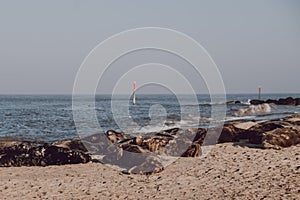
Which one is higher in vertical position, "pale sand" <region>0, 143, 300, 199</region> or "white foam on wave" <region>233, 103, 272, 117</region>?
"white foam on wave" <region>233, 103, 272, 117</region>

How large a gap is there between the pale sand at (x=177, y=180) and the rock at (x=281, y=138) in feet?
3.42

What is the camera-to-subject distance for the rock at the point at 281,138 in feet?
32.7

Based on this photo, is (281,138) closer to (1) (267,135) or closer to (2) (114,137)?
(1) (267,135)

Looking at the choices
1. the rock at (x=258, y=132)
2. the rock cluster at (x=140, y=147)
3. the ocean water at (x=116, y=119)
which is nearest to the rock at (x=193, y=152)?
the rock cluster at (x=140, y=147)

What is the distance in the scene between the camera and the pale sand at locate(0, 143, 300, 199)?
243 inches

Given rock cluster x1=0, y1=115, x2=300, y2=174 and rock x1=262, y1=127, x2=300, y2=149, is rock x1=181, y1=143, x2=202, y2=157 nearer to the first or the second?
rock cluster x1=0, y1=115, x2=300, y2=174

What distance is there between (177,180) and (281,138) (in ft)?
14.7

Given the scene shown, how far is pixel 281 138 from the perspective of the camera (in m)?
10.2

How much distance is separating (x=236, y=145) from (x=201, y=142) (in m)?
1.03

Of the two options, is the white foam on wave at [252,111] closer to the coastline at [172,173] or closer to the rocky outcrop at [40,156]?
the coastline at [172,173]

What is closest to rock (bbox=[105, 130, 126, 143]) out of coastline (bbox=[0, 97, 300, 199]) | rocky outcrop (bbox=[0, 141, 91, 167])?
coastline (bbox=[0, 97, 300, 199])

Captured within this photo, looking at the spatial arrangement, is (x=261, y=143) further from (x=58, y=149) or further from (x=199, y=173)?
(x=58, y=149)

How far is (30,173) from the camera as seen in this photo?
314 inches

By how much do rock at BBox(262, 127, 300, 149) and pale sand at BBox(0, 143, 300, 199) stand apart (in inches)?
41.0
